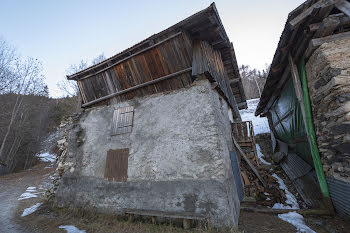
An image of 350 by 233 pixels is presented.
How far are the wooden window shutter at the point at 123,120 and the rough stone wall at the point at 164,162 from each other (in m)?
0.20

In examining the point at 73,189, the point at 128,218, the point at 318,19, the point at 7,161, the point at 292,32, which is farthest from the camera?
the point at 7,161

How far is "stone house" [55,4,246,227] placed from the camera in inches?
181

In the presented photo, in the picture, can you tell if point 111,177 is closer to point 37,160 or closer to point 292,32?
point 292,32

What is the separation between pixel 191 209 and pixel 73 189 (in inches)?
201

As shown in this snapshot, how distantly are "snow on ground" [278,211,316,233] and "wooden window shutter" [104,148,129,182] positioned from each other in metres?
5.23

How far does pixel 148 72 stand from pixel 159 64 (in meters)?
0.58

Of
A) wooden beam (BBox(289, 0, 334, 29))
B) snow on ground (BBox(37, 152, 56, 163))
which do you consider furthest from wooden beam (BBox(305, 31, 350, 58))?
snow on ground (BBox(37, 152, 56, 163))

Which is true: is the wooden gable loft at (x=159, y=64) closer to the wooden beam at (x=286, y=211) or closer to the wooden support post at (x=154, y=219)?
the wooden support post at (x=154, y=219)

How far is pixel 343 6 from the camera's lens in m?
3.60

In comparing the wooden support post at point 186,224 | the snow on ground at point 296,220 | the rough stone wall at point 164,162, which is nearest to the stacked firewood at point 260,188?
the snow on ground at point 296,220

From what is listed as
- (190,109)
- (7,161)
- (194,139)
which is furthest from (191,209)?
(7,161)

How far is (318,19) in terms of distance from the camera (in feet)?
13.0

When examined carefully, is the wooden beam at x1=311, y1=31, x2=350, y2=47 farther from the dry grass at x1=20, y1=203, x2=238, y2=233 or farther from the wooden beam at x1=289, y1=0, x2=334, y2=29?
the dry grass at x1=20, y1=203, x2=238, y2=233

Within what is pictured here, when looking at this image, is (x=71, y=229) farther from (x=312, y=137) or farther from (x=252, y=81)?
(x=252, y=81)
